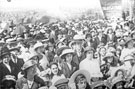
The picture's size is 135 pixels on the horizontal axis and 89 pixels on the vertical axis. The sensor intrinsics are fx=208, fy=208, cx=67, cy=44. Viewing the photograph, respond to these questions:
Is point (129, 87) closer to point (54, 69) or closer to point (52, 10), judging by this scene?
point (54, 69)

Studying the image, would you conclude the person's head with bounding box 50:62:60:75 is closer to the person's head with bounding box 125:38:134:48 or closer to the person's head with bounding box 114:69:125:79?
the person's head with bounding box 114:69:125:79

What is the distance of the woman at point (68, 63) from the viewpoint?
2199 mm

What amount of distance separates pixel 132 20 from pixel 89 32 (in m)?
0.56

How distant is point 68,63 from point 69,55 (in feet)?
0.28

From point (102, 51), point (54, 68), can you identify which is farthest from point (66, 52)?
point (102, 51)

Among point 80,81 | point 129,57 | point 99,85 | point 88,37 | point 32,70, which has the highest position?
point 88,37

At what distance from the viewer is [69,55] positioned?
2.22m

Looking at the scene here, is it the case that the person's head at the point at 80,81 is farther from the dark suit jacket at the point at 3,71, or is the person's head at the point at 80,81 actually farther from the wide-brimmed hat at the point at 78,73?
the dark suit jacket at the point at 3,71

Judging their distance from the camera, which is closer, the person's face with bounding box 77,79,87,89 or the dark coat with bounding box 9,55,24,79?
the dark coat with bounding box 9,55,24,79

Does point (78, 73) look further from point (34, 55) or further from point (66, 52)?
point (34, 55)

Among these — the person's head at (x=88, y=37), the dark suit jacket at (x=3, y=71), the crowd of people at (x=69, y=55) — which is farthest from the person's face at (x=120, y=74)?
the dark suit jacket at (x=3, y=71)

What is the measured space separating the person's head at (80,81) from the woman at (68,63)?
0.10 m

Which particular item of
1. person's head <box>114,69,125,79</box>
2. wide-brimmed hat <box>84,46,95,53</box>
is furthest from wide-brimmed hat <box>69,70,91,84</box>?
person's head <box>114,69,125,79</box>

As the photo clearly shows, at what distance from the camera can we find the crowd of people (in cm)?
207
